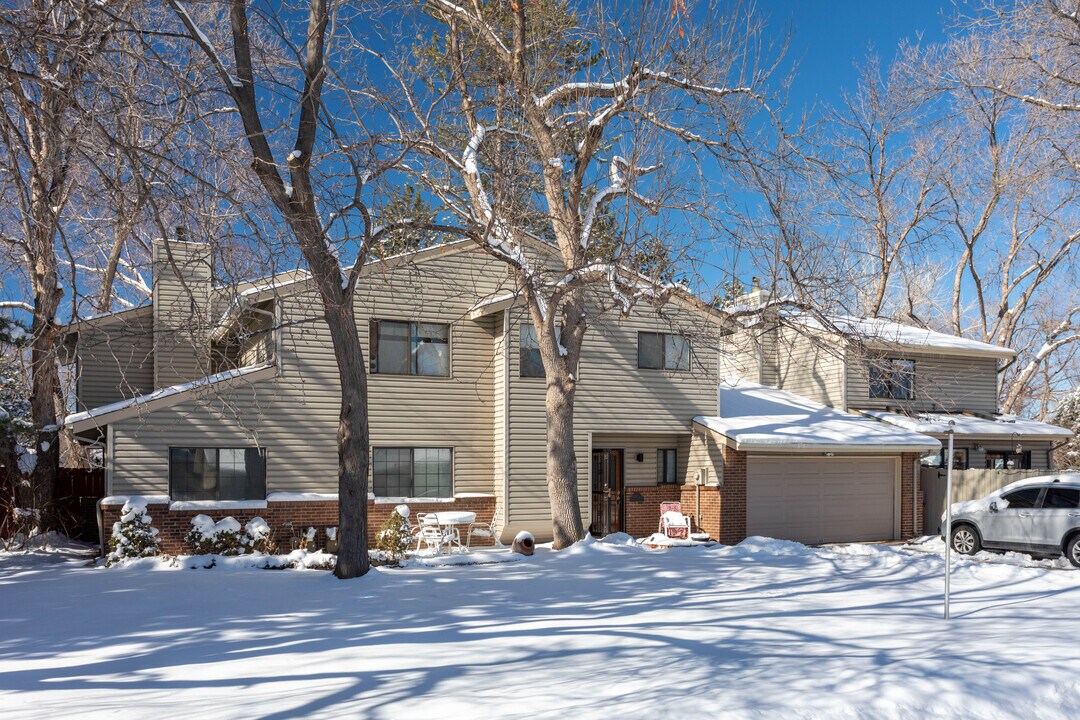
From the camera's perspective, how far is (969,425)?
22.6m

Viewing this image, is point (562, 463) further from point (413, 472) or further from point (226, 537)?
point (226, 537)

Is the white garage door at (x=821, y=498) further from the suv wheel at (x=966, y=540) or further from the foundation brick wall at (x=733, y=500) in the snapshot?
the suv wheel at (x=966, y=540)

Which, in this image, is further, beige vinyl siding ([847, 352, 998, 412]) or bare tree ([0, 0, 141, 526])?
beige vinyl siding ([847, 352, 998, 412])

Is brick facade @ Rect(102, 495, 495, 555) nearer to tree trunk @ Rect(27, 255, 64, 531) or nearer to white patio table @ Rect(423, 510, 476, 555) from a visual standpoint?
white patio table @ Rect(423, 510, 476, 555)

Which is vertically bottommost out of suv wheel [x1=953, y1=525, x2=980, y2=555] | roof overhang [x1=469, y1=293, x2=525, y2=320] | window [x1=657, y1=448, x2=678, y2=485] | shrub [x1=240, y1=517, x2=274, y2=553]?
suv wheel [x1=953, y1=525, x2=980, y2=555]

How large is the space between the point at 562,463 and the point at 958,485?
11.3 m

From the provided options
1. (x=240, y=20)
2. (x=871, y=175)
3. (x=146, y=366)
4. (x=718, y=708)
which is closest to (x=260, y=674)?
(x=718, y=708)

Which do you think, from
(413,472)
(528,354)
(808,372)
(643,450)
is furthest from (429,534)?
(808,372)

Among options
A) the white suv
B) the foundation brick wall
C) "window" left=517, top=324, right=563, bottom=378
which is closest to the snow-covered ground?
the white suv

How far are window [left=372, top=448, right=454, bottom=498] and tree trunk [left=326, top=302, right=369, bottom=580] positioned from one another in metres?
5.35

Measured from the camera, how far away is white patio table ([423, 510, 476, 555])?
16625 millimetres

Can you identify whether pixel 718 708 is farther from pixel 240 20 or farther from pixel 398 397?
pixel 398 397

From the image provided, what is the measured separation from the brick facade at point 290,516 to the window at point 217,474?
1.38ft

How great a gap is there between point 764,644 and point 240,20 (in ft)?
29.3
